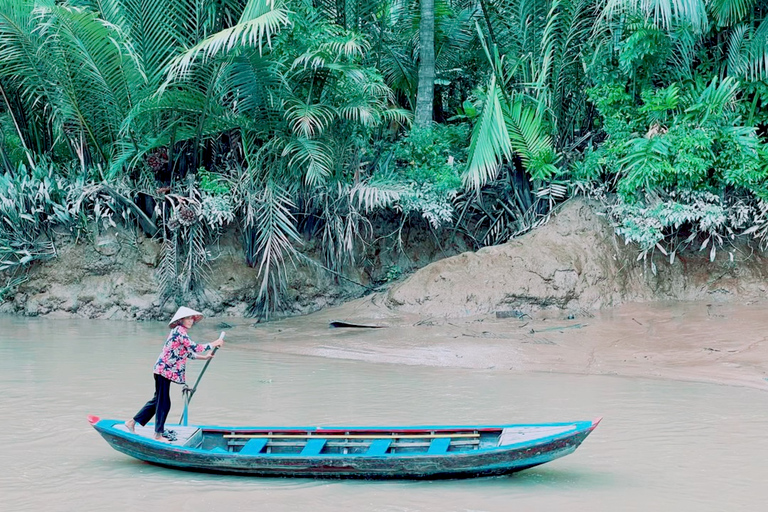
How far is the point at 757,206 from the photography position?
1107cm

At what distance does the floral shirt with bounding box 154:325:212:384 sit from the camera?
19.9 ft

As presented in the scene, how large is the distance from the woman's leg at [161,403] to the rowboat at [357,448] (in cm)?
11

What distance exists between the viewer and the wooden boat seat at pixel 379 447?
223 inches

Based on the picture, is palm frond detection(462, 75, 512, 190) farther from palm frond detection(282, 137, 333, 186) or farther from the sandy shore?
the sandy shore

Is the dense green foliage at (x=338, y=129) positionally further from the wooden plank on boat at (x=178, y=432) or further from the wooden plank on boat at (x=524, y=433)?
the wooden plank on boat at (x=524, y=433)

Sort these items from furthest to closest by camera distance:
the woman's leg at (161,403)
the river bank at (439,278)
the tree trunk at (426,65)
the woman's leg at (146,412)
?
Result: the tree trunk at (426,65) < the river bank at (439,278) < the woman's leg at (146,412) < the woman's leg at (161,403)

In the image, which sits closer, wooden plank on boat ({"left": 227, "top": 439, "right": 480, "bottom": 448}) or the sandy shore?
wooden plank on boat ({"left": 227, "top": 439, "right": 480, "bottom": 448})

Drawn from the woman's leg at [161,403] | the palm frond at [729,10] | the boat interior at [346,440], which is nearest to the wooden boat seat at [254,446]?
the boat interior at [346,440]

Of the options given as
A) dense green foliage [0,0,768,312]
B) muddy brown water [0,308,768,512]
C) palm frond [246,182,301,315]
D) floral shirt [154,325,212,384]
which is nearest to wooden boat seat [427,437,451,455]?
muddy brown water [0,308,768,512]

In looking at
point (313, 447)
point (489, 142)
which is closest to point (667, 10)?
point (489, 142)

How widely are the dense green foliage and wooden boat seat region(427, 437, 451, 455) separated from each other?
233 inches

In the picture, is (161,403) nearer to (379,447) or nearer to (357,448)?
(357,448)

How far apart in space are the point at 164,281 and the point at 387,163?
375 cm

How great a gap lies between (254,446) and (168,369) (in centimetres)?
84
